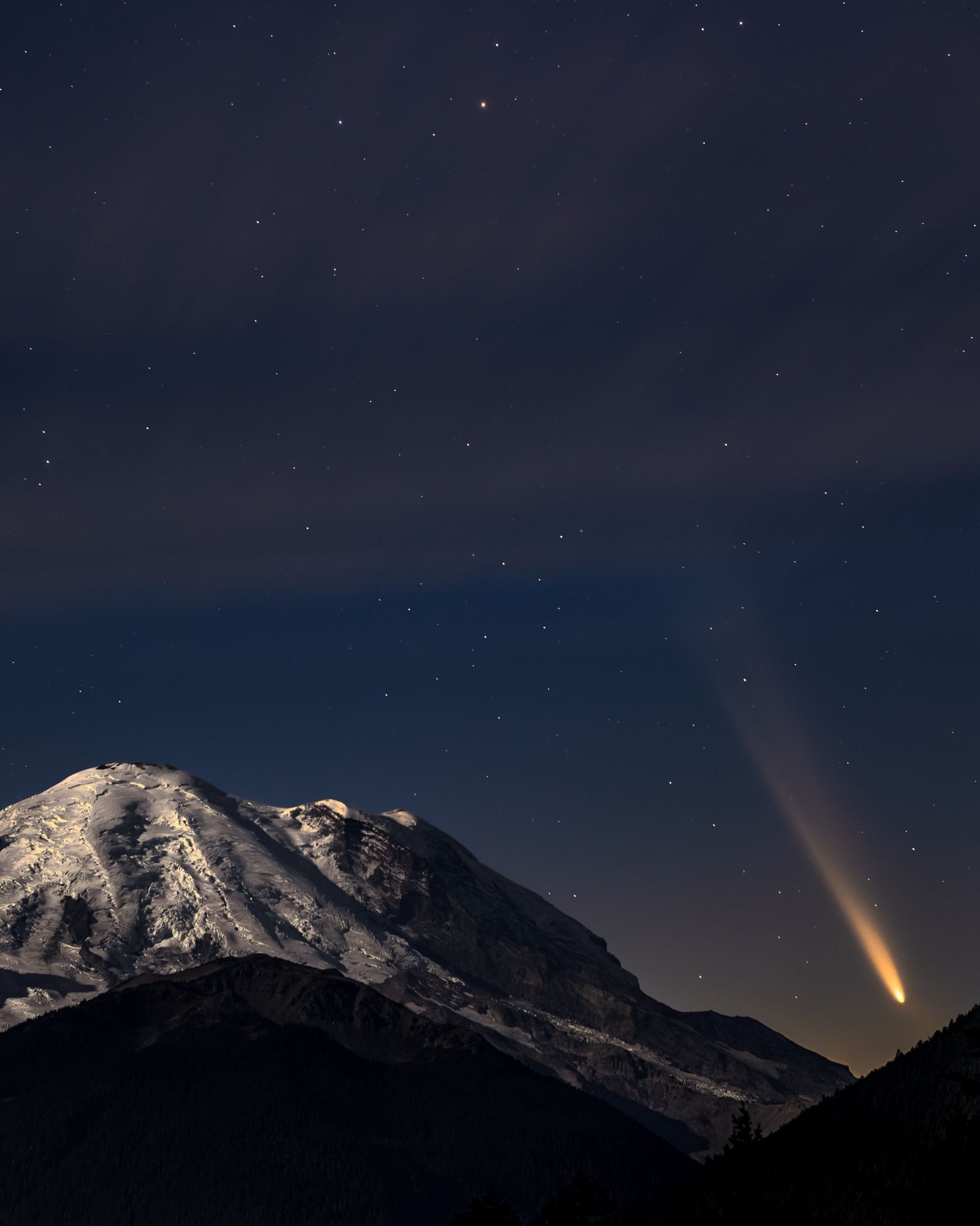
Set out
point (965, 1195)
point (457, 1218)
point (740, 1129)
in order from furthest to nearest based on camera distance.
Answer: point (457, 1218), point (740, 1129), point (965, 1195)

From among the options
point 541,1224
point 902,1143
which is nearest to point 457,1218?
point 541,1224

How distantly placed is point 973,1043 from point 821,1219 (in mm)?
16737

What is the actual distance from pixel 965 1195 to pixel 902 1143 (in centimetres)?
420

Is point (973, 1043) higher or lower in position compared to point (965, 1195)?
higher

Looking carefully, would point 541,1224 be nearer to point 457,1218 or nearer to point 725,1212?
point 457,1218

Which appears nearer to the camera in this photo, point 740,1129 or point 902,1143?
point 902,1143

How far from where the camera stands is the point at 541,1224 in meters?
83.4

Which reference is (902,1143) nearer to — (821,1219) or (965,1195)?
(965,1195)

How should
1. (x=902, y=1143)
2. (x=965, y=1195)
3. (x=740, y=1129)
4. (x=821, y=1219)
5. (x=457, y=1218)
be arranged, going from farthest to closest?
(x=457, y=1218)
(x=821, y=1219)
(x=740, y=1129)
(x=902, y=1143)
(x=965, y=1195)

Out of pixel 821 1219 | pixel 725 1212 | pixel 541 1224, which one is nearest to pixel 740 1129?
pixel 725 1212

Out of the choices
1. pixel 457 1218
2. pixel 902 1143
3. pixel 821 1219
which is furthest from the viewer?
pixel 457 1218

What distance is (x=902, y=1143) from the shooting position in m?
54.8

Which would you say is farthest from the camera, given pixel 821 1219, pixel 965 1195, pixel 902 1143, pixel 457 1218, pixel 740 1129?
pixel 457 1218

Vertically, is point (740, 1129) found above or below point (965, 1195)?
above
